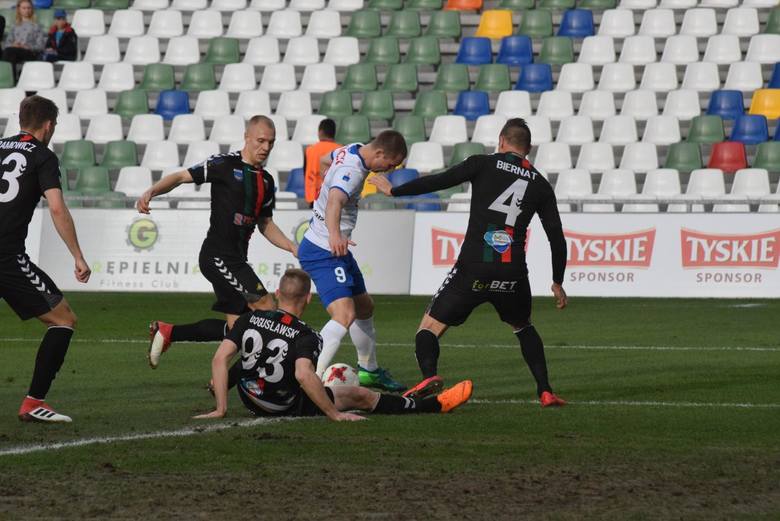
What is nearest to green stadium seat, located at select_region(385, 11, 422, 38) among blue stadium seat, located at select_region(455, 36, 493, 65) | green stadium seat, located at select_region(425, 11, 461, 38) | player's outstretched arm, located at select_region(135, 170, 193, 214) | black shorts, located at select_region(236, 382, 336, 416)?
green stadium seat, located at select_region(425, 11, 461, 38)

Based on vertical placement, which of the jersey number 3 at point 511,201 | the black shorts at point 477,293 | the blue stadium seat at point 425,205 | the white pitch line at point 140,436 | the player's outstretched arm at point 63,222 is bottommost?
the white pitch line at point 140,436

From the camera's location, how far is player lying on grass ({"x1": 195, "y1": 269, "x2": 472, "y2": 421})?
8586 millimetres

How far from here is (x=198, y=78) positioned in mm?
29062

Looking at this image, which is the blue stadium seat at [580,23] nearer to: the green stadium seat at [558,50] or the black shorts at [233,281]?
the green stadium seat at [558,50]

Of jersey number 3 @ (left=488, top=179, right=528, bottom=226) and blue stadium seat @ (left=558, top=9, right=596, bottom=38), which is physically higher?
blue stadium seat @ (left=558, top=9, right=596, bottom=38)

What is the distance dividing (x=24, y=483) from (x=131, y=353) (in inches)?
285

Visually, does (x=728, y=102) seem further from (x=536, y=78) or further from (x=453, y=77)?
(x=453, y=77)

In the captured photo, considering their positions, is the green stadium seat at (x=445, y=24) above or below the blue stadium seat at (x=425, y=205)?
above

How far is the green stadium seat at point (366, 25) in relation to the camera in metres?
29.6

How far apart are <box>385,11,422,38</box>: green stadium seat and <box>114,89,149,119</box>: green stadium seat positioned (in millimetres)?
5025

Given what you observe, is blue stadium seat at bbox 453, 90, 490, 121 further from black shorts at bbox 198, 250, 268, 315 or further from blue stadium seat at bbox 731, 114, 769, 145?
black shorts at bbox 198, 250, 268, 315

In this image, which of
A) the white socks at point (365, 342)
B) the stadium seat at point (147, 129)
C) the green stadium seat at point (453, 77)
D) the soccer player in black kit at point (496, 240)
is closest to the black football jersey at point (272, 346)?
the soccer player in black kit at point (496, 240)

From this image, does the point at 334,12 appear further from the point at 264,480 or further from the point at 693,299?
the point at 264,480

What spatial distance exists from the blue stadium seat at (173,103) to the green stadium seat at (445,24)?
4977mm
